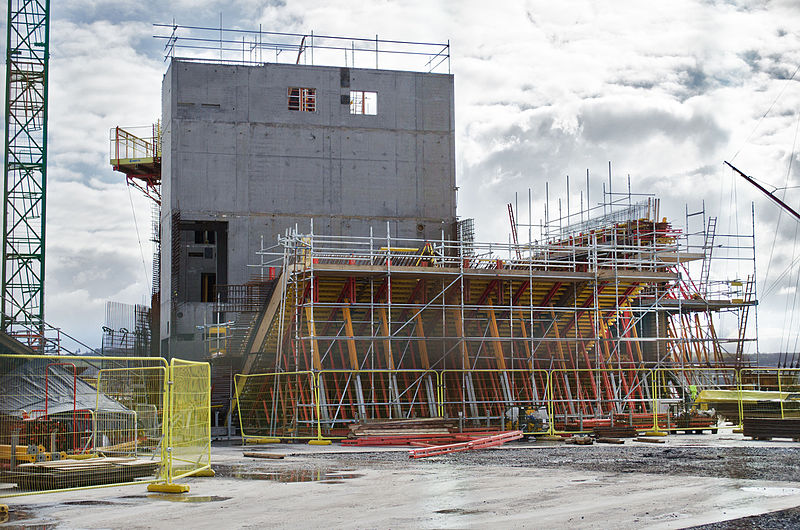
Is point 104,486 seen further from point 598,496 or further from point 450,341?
point 450,341

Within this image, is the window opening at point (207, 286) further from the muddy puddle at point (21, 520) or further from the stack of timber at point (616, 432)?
the muddy puddle at point (21, 520)

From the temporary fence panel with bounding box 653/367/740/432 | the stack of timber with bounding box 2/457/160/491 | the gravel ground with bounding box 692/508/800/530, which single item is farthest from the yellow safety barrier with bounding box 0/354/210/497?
the temporary fence panel with bounding box 653/367/740/432

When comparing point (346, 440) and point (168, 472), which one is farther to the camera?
point (346, 440)

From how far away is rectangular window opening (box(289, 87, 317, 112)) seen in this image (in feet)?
153

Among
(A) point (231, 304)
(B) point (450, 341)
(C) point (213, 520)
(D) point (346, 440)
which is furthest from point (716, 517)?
(A) point (231, 304)

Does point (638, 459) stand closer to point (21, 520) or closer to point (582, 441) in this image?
point (582, 441)

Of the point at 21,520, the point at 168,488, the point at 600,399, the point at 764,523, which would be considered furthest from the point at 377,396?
the point at 764,523

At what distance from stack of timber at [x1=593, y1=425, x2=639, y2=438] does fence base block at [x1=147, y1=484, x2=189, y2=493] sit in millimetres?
15112

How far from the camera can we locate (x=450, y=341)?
3184 cm

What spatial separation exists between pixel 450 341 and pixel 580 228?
16.0 metres

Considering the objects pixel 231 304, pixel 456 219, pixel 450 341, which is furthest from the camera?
pixel 456 219

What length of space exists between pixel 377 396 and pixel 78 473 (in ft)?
53.6

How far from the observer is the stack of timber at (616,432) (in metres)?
26.0

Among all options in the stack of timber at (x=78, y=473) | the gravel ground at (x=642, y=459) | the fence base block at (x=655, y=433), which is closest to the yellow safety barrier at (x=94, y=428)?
the stack of timber at (x=78, y=473)
